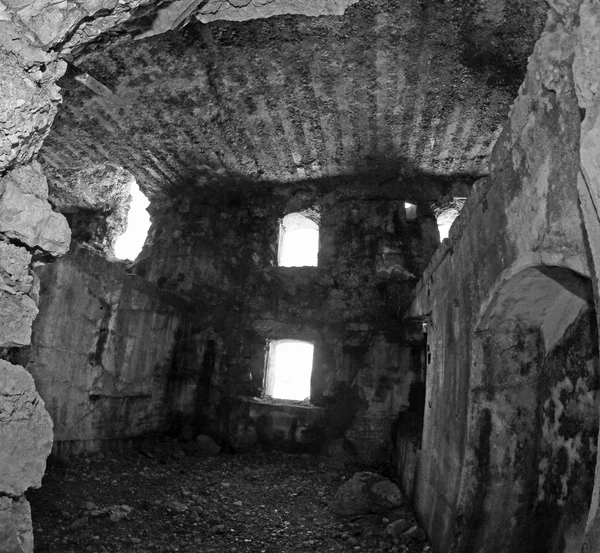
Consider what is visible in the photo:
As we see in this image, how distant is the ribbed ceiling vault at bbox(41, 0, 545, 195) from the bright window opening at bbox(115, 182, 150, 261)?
1479 mm

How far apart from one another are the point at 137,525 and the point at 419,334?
4.14m

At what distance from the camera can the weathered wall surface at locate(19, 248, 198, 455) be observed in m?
4.38

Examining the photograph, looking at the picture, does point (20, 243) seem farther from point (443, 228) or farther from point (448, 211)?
point (443, 228)

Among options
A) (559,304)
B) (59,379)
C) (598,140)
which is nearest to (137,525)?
(59,379)

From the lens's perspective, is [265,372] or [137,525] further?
[265,372]

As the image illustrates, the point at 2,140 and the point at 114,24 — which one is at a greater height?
the point at 114,24

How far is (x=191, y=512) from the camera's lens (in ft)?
13.6

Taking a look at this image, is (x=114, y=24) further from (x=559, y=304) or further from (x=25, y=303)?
(x=559, y=304)

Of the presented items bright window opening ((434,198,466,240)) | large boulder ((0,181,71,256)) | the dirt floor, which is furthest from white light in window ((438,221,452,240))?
large boulder ((0,181,71,256))

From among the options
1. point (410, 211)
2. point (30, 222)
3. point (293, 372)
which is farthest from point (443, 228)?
point (30, 222)

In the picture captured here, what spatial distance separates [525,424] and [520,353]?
1.44ft

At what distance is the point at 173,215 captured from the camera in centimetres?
773

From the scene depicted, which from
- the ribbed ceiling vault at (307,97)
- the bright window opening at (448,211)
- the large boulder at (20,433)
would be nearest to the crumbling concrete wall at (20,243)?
the large boulder at (20,433)

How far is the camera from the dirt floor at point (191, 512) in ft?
11.3
